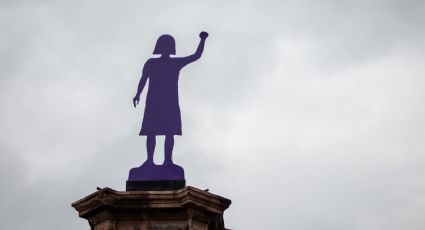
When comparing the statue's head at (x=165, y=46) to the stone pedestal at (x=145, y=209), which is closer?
the stone pedestal at (x=145, y=209)

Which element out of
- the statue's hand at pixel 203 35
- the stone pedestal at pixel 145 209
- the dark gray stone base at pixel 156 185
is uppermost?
the statue's hand at pixel 203 35

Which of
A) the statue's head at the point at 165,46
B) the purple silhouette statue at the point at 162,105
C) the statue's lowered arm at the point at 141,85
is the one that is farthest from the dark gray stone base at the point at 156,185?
the statue's head at the point at 165,46

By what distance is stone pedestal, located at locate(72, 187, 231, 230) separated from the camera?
17.4 meters

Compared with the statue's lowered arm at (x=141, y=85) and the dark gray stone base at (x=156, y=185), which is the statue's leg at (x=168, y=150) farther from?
the statue's lowered arm at (x=141, y=85)

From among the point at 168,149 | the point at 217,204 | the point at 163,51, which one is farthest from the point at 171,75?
the point at 217,204

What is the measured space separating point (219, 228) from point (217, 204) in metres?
1.10

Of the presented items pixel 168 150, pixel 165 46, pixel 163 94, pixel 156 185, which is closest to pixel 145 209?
pixel 156 185

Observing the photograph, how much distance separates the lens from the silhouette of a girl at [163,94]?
19.4 m

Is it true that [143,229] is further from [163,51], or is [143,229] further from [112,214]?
[163,51]

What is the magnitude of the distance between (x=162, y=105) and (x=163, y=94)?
12.7 inches

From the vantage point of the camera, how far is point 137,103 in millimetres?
20219

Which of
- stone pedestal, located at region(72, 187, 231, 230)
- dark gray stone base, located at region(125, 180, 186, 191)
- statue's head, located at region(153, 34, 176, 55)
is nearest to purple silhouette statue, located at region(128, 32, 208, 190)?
statue's head, located at region(153, 34, 176, 55)

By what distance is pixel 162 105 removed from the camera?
65.1 ft

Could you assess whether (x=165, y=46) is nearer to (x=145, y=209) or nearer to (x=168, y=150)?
(x=168, y=150)
